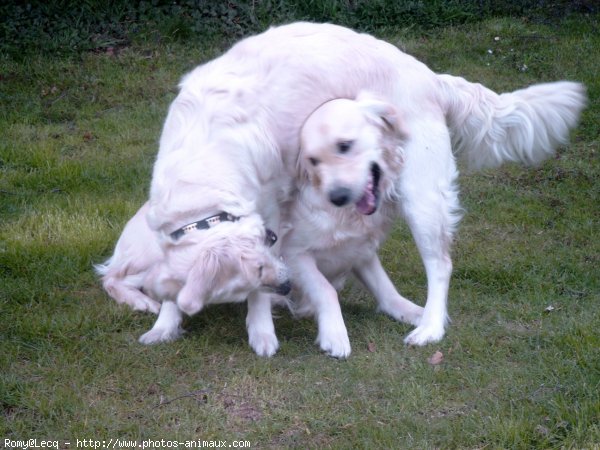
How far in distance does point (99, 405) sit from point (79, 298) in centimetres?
135

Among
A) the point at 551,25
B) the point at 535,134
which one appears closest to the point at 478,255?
the point at 535,134

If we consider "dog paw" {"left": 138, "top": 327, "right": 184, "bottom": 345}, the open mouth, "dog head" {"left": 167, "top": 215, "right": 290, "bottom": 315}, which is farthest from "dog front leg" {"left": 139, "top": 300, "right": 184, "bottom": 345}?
the open mouth

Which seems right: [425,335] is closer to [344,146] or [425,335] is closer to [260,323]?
[260,323]

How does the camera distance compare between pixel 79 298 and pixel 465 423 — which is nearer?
pixel 465 423

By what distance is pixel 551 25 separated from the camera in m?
10.7

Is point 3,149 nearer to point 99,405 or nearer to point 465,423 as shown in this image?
point 99,405

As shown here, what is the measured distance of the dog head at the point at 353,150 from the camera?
457 cm

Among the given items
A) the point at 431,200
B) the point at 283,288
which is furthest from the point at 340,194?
the point at 431,200

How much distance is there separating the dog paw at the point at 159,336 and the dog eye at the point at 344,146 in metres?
1.35

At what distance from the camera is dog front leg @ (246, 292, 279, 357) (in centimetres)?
463

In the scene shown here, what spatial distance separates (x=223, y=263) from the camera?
4180mm

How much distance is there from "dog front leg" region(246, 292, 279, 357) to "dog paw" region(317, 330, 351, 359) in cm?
26

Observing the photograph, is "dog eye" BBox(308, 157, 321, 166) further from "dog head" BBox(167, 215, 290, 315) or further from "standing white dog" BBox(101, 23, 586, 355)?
"dog head" BBox(167, 215, 290, 315)

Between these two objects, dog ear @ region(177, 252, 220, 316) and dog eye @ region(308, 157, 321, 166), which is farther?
dog eye @ region(308, 157, 321, 166)
